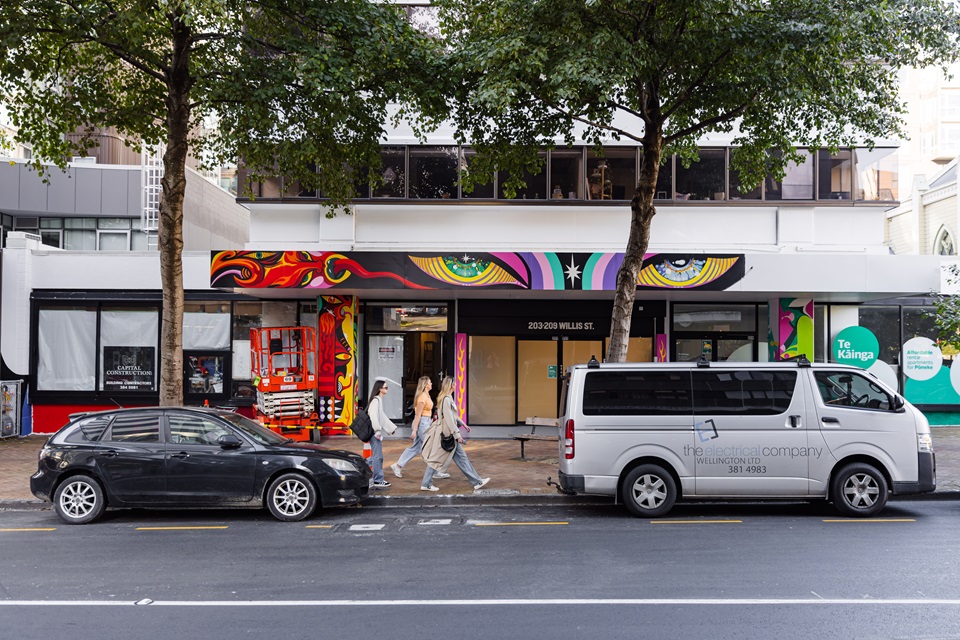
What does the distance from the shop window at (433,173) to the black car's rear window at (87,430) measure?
8.95m

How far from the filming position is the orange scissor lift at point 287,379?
53.1 feet

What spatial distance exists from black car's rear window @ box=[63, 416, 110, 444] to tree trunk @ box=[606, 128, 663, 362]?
7.36 meters

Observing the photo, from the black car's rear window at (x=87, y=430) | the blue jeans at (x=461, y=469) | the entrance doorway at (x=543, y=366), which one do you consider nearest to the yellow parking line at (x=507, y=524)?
the blue jeans at (x=461, y=469)

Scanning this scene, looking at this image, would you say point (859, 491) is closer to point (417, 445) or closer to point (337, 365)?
point (417, 445)

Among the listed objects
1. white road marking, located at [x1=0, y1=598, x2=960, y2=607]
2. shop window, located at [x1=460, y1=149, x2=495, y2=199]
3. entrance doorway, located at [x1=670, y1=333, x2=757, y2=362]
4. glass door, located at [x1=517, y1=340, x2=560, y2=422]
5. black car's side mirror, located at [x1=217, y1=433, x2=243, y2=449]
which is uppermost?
shop window, located at [x1=460, y1=149, x2=495, y2=199]

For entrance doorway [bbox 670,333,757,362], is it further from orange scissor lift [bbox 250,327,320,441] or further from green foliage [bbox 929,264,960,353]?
orange scissor lift [bbox 250,327,320,441]

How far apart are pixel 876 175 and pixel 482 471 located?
36.4ft

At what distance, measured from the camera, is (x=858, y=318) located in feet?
60.1

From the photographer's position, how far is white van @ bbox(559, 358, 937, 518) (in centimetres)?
993

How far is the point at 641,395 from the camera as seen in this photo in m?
10.1

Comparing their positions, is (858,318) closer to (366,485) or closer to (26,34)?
(366,485)

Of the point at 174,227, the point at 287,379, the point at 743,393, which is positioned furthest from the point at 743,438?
the point at 287,379

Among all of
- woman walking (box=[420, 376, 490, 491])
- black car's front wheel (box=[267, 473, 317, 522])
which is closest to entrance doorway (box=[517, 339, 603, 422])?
woman walking (box=[420, 376, 490, 491])

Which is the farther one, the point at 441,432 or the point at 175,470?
the point at 441,432
